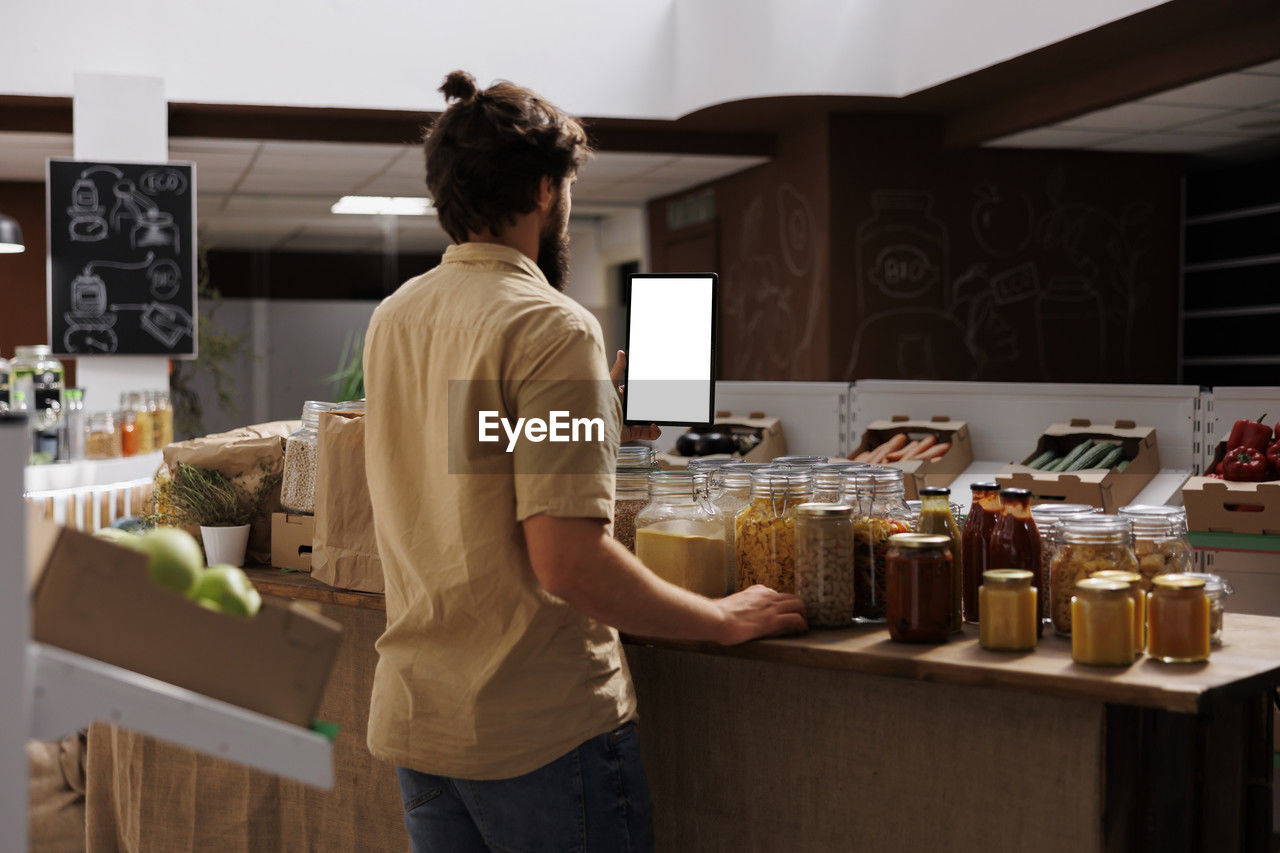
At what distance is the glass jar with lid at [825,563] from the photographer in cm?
179

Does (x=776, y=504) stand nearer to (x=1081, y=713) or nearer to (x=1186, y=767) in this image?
(x=1081, y=713)

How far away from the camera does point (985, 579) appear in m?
1.72

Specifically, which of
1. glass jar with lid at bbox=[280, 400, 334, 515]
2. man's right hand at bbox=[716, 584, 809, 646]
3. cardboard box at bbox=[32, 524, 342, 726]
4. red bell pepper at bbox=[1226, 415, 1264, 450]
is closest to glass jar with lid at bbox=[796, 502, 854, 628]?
man's right hand at bbox=[716, 584, 809, 646]

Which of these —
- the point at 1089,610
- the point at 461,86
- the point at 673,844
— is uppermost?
the point at 461,86

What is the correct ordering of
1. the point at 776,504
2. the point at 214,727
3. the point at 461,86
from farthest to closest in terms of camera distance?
1. the point at 776,504
2. the point at 461,86
3. the point at 214,727

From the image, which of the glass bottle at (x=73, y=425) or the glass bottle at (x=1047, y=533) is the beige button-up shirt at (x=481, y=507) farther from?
the glass bottle at (x=73, y=425)

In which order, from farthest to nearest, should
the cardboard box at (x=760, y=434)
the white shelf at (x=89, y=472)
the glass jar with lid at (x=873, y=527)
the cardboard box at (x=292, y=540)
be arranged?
the white shelf at (x=89, y=472)
the cardboard box at (x=760, y=434)
the cardboard box at (x=292, y=540)
the glass jar with lid at (x=873, y=527)

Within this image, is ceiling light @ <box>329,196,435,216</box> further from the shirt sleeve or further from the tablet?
the shirt sleeve

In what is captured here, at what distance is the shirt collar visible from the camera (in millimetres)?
1481

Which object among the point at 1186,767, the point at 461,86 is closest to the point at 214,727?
the point at 461,86

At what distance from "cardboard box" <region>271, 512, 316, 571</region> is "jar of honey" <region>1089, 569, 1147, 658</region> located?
153 cm

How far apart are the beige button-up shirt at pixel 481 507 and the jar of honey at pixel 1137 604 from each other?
69cm

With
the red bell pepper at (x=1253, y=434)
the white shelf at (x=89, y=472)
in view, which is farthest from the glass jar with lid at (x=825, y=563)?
the white shelf at (x=89, y=472)

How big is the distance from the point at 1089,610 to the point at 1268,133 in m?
5.83
